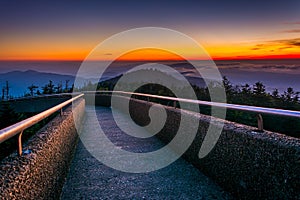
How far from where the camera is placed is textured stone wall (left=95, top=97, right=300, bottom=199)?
2.86 metres

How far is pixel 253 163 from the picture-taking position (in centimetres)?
346

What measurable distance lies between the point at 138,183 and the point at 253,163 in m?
2.06

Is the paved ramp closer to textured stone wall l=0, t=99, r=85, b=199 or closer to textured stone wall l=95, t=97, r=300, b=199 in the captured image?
textured stone wall l=95, t=97, r=300, b=199

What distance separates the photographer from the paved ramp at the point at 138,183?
4.24 metres

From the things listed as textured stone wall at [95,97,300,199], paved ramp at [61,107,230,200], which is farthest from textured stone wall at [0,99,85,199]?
textured stone wall at [95,97,300,199]

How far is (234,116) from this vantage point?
11242mm

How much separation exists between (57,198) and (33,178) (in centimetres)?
128

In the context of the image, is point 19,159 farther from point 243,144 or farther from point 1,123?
point 1,123

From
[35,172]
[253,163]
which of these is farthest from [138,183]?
[35,172]

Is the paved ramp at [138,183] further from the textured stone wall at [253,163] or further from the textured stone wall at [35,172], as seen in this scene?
the textured stone wall at [35,172]

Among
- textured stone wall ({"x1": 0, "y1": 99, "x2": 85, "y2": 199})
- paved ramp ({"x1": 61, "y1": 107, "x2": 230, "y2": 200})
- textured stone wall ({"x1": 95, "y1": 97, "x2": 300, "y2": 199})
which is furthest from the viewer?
paved ramp ({"x1": 61, "y1": 107, "x2": 230, "y2": 200})

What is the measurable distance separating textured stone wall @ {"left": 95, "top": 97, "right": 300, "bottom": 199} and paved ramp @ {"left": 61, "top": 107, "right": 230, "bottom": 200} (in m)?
0.28

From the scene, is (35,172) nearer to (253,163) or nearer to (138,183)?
(138,183)

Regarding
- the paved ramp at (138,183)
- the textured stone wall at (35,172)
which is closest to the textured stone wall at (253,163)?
the paved ramp at (138,183)
